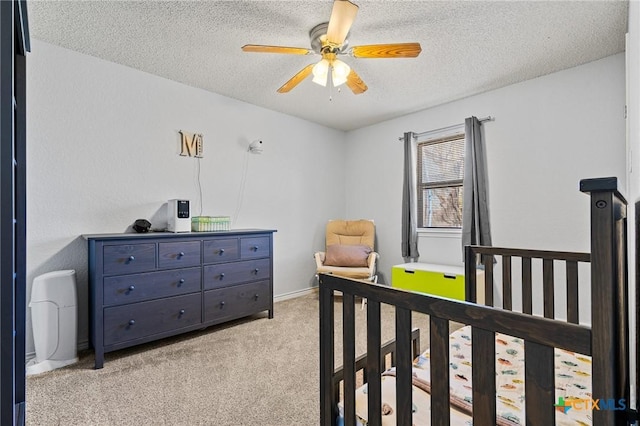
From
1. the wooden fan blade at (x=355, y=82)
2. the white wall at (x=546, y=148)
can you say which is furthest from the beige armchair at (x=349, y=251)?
the wooden fan blade at (x=355, y=82)

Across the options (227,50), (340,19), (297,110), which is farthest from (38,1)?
(297,110)

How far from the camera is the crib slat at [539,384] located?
670 millimetres

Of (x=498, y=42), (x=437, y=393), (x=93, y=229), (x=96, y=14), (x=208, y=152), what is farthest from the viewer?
(x=208, y=152)

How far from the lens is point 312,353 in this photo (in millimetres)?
2375

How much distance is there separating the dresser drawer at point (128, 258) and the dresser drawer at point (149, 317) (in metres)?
0.27

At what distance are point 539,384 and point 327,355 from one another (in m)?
0.67

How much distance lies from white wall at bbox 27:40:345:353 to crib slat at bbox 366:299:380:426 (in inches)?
101

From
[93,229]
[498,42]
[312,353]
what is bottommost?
[312,353]

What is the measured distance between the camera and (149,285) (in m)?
2.42

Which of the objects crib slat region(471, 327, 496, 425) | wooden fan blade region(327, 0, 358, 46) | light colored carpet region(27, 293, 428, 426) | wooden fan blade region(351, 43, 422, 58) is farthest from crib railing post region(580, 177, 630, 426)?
wooden fan blade region(351, 43, 422, 58)

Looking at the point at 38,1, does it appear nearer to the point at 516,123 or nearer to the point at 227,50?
the point at 227,50

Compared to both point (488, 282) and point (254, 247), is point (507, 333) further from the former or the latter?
point (254, 247)

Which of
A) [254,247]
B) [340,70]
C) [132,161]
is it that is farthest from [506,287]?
[132,161]

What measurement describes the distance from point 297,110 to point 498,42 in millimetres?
2230
